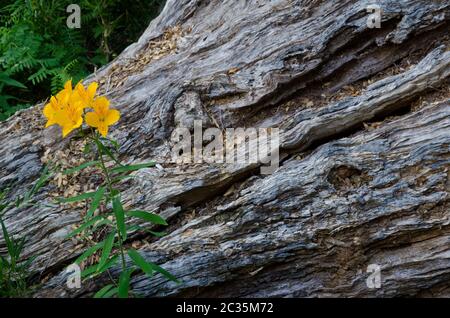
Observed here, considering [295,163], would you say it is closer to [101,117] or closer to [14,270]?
[101,117]

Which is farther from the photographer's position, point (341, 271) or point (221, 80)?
point (221, 80)

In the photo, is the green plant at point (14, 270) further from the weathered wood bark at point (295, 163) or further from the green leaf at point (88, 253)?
the green leaf at point (88, 253)

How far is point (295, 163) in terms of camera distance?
12.3ft

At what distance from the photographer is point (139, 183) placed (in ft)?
13.0

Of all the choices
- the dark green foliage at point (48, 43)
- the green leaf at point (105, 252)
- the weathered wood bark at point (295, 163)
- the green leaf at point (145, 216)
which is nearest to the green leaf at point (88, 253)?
the green leaf at point (105, 252)

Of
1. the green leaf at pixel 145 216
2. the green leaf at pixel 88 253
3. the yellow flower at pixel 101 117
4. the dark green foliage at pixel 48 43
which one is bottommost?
the green leaf at pixel 88 253

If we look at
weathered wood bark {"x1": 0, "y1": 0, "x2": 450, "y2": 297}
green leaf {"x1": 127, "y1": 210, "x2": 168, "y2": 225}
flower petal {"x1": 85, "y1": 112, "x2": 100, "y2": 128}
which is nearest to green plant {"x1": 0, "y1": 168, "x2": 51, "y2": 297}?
weathered wood bark {"x1": 0, "y1": 0, "x2": 450, "y2": 297}

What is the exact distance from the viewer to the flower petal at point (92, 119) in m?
2.79

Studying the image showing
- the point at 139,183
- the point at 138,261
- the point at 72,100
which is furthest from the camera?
the point at 139,183

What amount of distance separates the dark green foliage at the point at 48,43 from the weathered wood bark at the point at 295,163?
1.19 m

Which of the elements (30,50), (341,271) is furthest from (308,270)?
(30,50)

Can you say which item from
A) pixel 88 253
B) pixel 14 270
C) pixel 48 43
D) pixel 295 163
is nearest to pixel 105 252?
pixel 88 253
